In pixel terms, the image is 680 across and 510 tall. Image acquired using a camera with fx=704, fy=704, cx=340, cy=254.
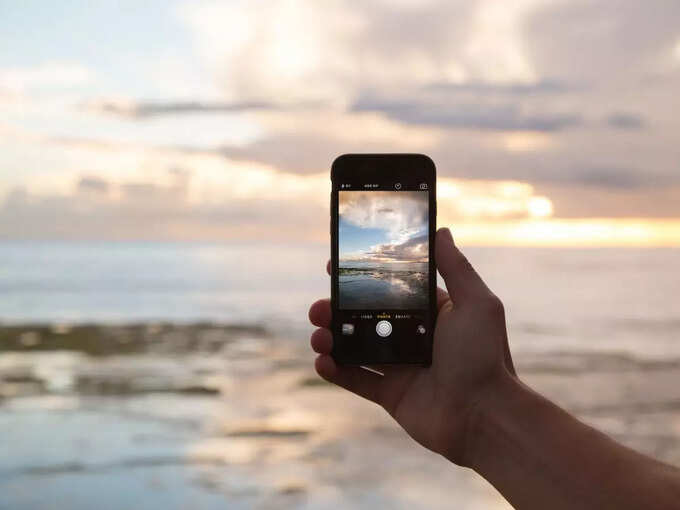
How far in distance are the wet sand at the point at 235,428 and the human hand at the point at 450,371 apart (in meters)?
4.15

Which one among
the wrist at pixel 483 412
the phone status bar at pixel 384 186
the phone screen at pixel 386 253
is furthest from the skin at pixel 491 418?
the phone status bar at pixel 384 186

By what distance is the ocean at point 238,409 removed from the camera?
7.03 metres

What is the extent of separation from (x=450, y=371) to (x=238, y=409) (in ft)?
25.6

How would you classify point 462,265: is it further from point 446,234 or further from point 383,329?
point 383,329

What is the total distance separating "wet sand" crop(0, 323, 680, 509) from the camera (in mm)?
6949

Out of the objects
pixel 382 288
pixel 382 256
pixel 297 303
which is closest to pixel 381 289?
pixel 382 288

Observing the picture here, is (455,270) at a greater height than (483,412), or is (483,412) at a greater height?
(455,270)

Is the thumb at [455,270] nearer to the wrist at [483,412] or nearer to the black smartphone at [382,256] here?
the black smartphone at [382,256]

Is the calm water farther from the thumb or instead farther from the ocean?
the thumb

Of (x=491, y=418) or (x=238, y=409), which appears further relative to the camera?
(x=238, y=409)

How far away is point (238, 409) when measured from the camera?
10070 millimetres

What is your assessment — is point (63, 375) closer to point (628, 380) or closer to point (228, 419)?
point (228, 419)

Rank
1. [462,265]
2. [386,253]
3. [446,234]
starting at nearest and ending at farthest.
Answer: [462,265] → [446,234] → [386,253]

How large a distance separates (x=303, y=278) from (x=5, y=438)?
2947 centimetres
